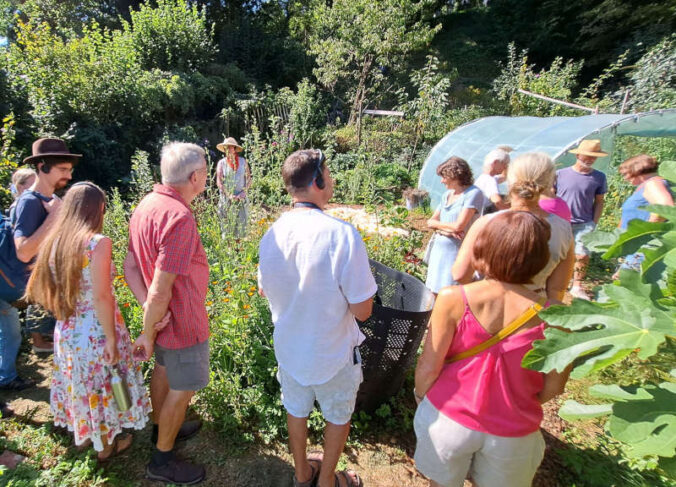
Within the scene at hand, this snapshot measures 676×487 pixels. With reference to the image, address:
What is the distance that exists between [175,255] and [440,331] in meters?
1.21

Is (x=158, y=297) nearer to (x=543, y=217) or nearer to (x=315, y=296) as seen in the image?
(x=315, y=296)

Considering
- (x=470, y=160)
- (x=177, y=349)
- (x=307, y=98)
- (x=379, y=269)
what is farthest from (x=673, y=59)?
(x=177, y=349)

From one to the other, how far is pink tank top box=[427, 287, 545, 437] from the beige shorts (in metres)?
0.04

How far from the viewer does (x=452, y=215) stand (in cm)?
300

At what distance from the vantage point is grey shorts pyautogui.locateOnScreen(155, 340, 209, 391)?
1.95 m

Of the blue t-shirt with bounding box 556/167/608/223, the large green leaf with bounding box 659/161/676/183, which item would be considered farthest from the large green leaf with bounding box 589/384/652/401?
the blue t-shirt with bounding box 556/167/608/223

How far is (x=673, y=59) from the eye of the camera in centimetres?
1002

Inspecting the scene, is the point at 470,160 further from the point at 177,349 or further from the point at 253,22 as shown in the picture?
the point at 253,22

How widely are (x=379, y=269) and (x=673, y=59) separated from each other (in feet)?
40.8

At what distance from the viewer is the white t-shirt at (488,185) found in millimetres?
3207

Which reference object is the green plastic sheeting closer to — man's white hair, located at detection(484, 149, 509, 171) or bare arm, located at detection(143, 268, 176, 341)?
man's white hair, located at detection(484, 149, 509, 171)

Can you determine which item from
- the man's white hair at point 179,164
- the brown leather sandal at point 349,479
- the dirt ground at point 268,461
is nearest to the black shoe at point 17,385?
the dirt ground at point 268,461

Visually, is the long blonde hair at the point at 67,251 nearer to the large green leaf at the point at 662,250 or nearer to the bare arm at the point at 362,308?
the bare arm at the point at 362,308

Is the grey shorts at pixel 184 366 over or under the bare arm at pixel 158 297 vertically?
under
